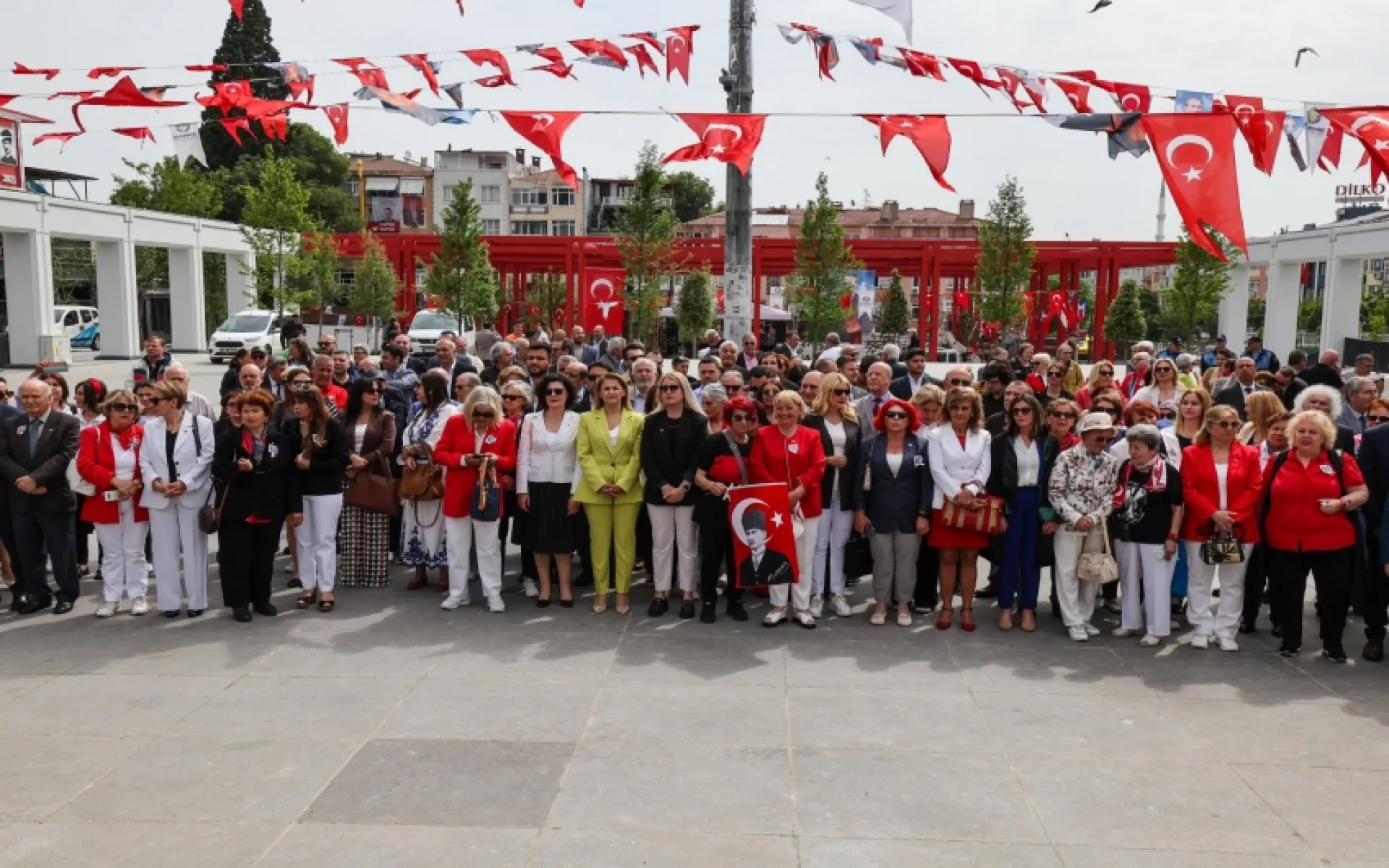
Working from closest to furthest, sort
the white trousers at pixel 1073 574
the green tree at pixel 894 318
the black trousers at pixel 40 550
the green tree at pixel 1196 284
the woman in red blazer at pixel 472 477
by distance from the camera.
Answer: the white trousers at pixel 1073 574 < the black trousers at pixel 40 550 < the woman in red blazer at pixel 472 477 < the green tree at pixel 1196 284 < the green tree at pixel 894 318

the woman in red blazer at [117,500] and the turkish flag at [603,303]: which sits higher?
the turkish flag at [603,303]

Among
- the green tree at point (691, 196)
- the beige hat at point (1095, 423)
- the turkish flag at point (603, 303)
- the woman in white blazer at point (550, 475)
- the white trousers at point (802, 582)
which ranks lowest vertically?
the white trousers at point (802, 582)

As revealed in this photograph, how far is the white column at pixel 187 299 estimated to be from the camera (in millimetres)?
39062

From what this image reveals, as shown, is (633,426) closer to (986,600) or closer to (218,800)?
(986,600)

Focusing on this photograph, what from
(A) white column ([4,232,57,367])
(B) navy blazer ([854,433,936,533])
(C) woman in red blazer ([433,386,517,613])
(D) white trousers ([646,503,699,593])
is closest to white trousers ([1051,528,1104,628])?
(B) navy blazer ([854,433,936,533])

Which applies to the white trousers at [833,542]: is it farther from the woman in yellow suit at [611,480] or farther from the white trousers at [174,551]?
the white trousers at [174,551]

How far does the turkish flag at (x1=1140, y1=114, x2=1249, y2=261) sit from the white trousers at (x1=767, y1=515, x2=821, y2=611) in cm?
401

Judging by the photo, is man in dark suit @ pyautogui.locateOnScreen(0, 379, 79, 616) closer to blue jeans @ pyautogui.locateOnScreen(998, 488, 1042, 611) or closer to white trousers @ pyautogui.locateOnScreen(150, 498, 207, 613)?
white trousers @ pyautogui.locateOnScreen(150, 498, 207, 613)

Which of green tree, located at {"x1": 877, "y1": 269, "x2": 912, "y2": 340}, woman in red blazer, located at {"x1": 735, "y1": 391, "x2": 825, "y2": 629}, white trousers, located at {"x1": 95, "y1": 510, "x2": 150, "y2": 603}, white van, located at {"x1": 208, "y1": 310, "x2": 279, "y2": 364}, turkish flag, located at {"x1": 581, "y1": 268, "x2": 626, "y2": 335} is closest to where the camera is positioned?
woman in red blazer, located at {"x1": 735, "y1": 391, "x2": 825, "y2": 629}

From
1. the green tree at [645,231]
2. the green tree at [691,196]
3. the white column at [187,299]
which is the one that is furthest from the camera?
the green tree at [691,196]

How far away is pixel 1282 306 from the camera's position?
115 ft

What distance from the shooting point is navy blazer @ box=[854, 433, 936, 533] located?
7566mm

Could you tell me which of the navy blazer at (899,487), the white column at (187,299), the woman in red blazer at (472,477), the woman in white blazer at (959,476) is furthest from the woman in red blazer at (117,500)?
the white column at (187,299)

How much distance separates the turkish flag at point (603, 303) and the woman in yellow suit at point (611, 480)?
17097mm
